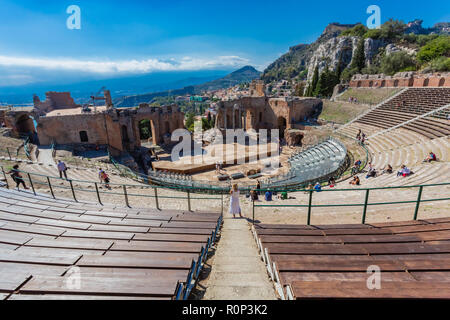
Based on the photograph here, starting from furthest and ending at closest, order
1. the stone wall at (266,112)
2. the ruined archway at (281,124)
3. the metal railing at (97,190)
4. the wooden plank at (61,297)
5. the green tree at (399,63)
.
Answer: the green tree at (399,63) → the ruined archway at (281,124) → the stone wall at (266,112) → the metal railing at (97,190) → the wooden plank at (61,297)

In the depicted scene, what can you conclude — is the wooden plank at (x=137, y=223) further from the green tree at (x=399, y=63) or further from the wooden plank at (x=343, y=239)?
the green tree at (x=399, y=63)

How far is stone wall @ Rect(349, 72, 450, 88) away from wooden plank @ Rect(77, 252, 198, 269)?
38177 mm

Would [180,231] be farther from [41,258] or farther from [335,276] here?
[335,276]

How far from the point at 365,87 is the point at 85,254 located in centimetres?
4459

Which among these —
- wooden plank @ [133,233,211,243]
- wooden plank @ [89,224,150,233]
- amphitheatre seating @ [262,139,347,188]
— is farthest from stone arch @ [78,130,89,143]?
wooden plank @ [133,233,211,243]

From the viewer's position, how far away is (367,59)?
61344 millimetres

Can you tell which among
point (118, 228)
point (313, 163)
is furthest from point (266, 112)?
point (118, 228)

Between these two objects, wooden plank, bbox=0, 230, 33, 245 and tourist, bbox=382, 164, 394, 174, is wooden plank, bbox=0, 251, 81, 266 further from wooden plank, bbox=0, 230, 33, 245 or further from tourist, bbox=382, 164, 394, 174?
tourist, bbox=382, 164, 394, 174

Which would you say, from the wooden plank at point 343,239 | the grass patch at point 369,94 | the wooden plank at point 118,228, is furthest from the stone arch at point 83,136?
the grass patch at point 369,94

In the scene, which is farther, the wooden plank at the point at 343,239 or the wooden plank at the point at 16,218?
the wooden plank at the point at 16,218

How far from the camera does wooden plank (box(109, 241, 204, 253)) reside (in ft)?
14.2

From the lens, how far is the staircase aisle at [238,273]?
3.77 metres
